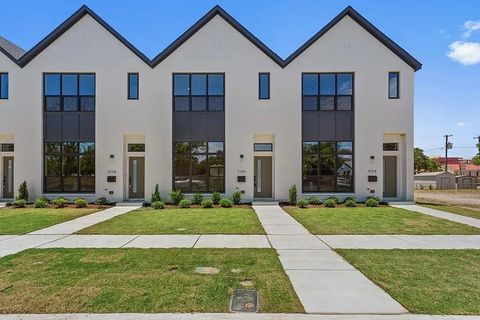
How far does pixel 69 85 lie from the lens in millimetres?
16500

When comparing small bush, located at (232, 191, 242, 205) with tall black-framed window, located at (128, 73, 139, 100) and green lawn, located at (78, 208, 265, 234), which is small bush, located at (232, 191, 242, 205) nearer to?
green lawn, located at (78, 208, 265, 234)

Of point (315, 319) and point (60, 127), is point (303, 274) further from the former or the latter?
point (60, 127)

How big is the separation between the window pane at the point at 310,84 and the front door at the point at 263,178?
425cm

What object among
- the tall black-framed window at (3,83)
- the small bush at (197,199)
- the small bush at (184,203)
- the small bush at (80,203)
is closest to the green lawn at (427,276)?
the small bush at (184,203)

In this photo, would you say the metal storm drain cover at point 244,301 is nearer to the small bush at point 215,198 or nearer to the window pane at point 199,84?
the small bush at point 215,198

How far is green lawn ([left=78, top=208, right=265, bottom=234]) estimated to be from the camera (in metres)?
9.09

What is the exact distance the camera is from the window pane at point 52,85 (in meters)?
16.4

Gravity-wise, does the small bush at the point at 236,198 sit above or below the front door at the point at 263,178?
below

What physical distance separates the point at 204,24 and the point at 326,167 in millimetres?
10261

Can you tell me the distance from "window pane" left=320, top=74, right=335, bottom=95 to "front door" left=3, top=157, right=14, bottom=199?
58.9ft

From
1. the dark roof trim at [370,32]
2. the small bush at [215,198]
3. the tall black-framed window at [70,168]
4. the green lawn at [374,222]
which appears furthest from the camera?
the tall black-framed window at [70,168]

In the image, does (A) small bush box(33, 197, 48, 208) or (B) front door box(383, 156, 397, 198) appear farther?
(B) front door box(383, 156, 397, 198)

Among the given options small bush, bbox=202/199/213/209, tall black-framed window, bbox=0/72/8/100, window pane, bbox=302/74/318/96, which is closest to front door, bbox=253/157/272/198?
small bush, bbox=202/199/213/209

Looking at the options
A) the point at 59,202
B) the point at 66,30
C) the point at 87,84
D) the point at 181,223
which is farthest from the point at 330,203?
the point at 66,30
